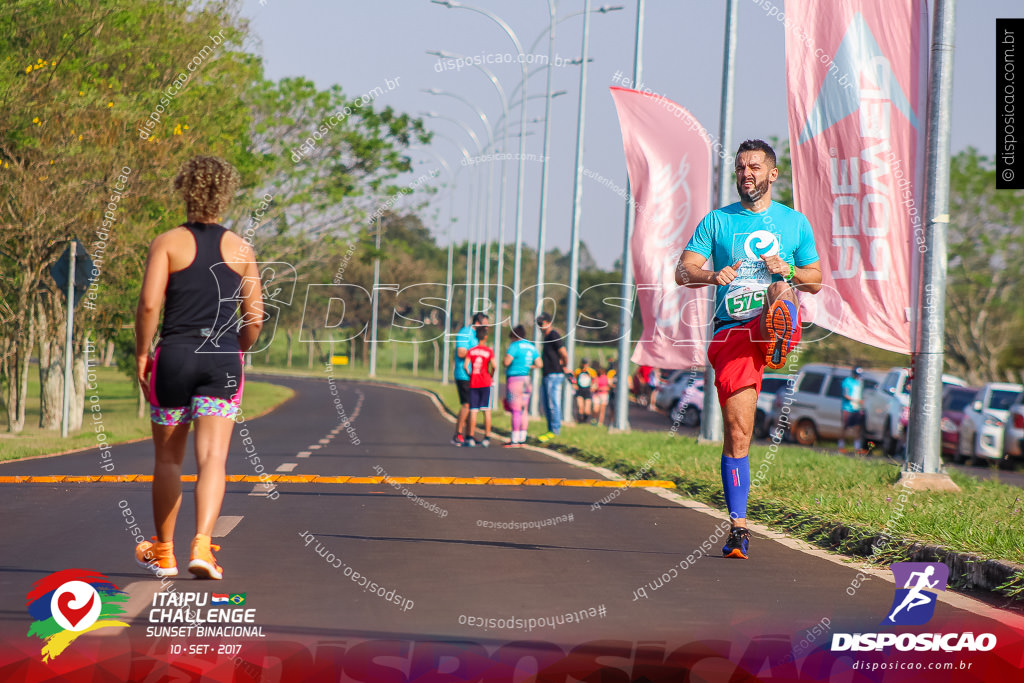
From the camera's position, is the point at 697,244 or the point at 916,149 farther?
the point at 916,149

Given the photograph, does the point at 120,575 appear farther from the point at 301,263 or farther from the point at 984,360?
the point at 984,360

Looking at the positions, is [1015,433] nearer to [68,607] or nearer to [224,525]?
[224,525]

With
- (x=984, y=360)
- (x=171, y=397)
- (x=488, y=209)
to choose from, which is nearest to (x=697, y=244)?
(x=171, y=397)

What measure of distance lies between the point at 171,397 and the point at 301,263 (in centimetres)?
3010

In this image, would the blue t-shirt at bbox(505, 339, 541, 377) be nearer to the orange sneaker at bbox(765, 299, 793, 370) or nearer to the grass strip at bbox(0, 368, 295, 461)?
the grass strip at bbox(0, 368, 295, 461)

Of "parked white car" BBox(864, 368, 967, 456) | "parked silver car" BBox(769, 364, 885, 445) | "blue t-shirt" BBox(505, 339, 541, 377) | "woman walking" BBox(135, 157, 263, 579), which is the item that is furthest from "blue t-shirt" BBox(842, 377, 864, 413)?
"woman walking" BBox(135, 157, 263, 579)

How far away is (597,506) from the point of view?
1102 cm

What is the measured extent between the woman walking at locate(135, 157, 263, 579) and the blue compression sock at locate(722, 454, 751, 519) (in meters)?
2.79

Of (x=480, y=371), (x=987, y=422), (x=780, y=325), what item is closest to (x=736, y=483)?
(x=780, y=325)

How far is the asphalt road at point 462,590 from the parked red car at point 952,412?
14.8 m

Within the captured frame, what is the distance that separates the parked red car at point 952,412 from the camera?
25141mm

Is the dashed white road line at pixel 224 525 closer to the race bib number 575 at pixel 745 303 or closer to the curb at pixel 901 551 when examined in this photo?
the race bib number 575 at pixel 745 303

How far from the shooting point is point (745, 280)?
24.6 feet

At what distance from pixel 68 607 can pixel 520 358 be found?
47.4 feet
